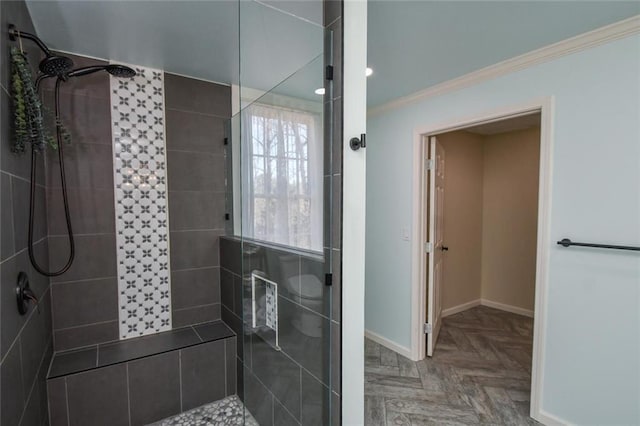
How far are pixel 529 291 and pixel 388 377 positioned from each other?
237 cm

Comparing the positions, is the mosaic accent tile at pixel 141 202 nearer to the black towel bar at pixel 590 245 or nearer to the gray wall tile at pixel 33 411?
the gray wall tile at pixel 33 411

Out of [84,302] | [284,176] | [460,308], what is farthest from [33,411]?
[460,308]

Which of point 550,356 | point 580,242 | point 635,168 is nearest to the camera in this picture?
point 635,168

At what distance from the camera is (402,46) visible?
1.87 m

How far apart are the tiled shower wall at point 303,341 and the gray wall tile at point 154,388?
0.55 m

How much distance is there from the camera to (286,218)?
61.6 inches

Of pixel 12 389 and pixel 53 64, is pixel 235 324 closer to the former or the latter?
pixel 12 389

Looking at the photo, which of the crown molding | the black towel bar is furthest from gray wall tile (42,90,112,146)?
the black towel bar

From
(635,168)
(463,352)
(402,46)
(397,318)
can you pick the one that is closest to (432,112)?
(402,46)

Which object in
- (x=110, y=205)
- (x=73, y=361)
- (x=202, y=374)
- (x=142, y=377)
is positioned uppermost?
(x=110, y=205)

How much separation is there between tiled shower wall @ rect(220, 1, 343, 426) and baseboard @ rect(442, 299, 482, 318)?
2.75m

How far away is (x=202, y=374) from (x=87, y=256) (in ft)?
3.77

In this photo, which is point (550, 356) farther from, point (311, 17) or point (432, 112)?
point (311, 17)

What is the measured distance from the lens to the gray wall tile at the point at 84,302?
2055mm
